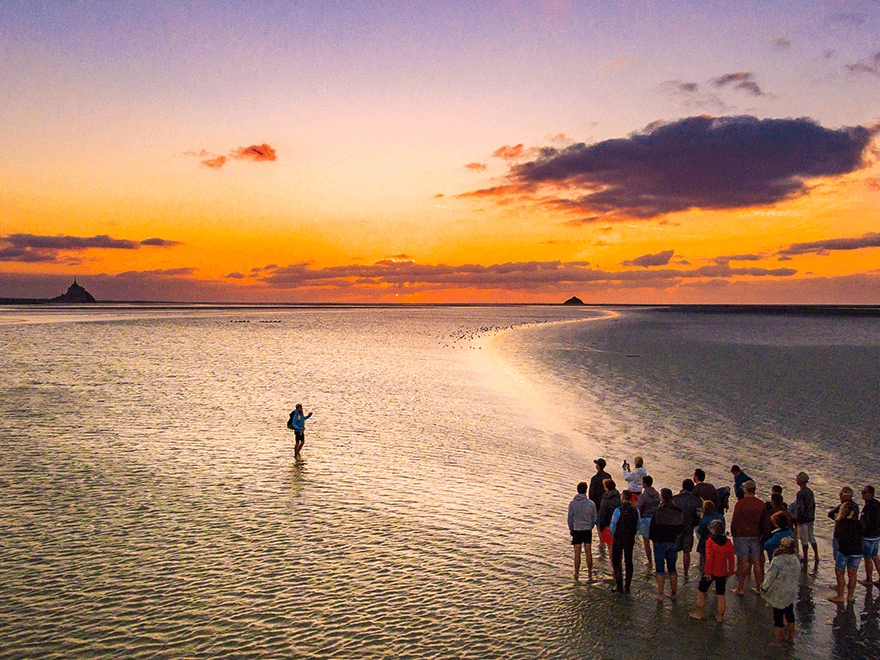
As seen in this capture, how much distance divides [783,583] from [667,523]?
2379 millimetres

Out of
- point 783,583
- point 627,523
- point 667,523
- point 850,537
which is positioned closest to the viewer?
point 783,583

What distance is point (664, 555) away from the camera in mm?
12406

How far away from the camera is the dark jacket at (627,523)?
1232cm

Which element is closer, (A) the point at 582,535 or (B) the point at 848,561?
(B) the point at 848,561

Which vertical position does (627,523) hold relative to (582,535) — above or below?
above

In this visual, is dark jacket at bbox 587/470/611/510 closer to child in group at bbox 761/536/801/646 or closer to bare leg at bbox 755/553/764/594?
bare leg at bbox 755/553/764/594

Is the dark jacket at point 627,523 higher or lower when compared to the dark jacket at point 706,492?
lower

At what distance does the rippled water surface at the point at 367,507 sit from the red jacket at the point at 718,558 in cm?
117

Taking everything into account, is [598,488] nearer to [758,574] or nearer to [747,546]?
[747,546]

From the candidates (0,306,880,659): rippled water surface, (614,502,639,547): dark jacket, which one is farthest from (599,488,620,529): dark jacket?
(0,306,880,659): rippled water surface

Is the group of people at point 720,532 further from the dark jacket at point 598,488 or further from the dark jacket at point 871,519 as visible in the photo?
the dark jacket at point 598,488

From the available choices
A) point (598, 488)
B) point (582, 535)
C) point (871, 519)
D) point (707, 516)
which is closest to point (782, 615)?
point (707, 516)

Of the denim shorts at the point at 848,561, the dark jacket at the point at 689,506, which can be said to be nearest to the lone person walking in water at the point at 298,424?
the dark jacket at the point at 689,506

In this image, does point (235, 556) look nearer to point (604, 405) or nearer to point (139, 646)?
point (139, 646)
